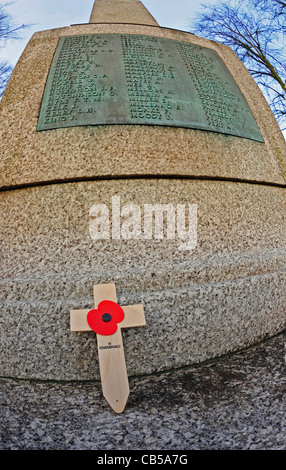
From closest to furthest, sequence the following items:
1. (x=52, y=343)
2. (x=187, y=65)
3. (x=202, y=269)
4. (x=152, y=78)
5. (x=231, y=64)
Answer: (x=52, y=343) < (x=202, y=269) < (x=152, y=78) < (x=187, y=65) < (x=231, y=64)

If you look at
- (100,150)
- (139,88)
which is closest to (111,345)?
(100,150)

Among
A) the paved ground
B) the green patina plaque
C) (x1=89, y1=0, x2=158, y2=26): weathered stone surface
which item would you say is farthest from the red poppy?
(x1=89, y1=0, x2=158, y2=26): weathered stone surface

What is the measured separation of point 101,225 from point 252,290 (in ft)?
3.75

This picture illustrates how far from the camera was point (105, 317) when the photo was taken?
6.57 ft

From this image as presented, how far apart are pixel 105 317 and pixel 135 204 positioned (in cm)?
87

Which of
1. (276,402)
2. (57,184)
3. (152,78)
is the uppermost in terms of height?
(152,78)

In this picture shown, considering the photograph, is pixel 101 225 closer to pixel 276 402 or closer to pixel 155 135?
pixel 155 135

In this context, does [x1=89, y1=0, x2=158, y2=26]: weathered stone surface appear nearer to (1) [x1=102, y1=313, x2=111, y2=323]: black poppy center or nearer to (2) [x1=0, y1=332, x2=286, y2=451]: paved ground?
(1) [x1=102, y1=313, x2=111, y2=323]: black poppy center

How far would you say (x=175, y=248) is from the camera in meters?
2.43

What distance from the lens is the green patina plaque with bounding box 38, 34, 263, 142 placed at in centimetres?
272

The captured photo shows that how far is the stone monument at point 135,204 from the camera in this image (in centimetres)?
215

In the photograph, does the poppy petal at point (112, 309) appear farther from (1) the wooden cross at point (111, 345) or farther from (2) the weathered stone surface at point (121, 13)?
(2) the weathered stone surface at point (121, 13)

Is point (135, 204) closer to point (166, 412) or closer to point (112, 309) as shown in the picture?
point (112, 309)

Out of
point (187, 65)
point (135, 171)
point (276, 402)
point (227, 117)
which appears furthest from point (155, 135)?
point (276, 402)
